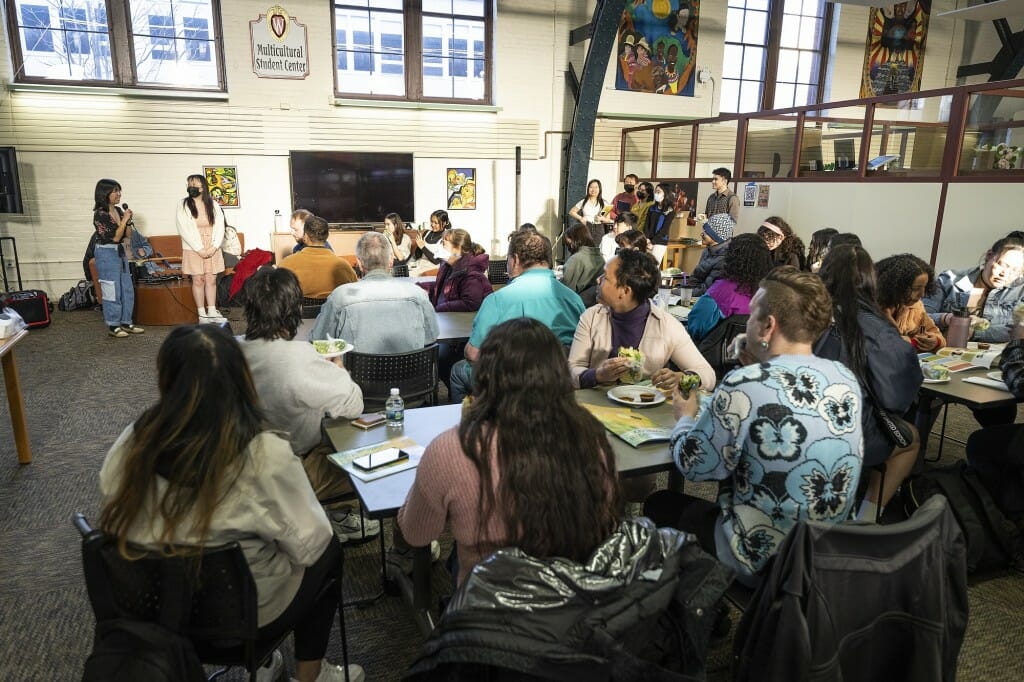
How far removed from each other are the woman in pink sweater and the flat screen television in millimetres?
8230

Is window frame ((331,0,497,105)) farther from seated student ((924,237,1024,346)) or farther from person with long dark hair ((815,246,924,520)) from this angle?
person with long dark hair ((815,246,924,520))

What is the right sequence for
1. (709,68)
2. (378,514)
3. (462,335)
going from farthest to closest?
1. (709,68)
2. (462,335)
3. (378,514)

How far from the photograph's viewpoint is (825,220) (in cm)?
682

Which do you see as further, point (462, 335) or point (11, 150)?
point (11, 150)

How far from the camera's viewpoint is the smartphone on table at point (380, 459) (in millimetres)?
1941

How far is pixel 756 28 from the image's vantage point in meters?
11.0

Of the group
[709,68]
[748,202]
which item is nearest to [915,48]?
[709,68]

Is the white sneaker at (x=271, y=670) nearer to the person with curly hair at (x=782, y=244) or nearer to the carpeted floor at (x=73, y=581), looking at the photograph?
the carpeted floor at (x=73, y=581)

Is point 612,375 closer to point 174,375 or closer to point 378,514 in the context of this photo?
point 378,514

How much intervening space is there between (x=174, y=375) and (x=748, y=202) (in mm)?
7441

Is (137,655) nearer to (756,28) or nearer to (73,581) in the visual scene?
(73,581)

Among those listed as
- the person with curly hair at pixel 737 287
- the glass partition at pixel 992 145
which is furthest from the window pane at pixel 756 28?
the person with curly hair at pixel 737 287

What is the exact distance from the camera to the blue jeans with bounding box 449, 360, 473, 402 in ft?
12.6

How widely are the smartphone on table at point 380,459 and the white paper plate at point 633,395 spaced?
2.95 feet
